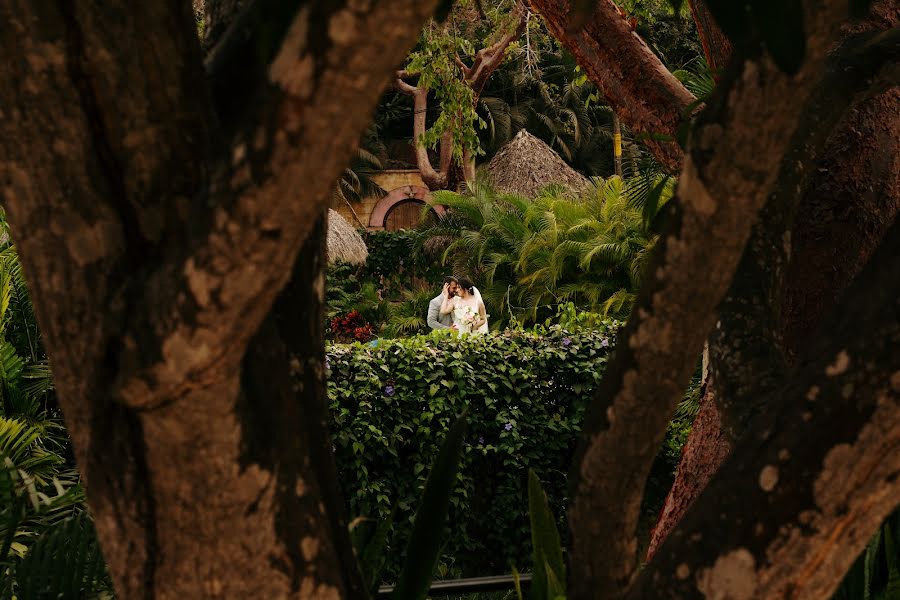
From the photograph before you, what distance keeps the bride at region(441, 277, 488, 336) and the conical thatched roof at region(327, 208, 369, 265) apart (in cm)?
717

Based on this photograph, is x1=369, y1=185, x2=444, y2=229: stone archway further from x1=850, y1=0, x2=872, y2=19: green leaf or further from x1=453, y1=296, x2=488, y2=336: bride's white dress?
x1=850, y1=0, x2=872, y2=19: green leaf

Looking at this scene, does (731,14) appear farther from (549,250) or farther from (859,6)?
(549,250)

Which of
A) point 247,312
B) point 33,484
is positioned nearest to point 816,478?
point 247,312

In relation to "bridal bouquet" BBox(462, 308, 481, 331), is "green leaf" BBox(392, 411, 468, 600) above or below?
above

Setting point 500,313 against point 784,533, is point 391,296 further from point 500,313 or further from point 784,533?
point 784,533

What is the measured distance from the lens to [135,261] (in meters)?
1.05

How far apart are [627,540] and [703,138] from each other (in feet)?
2.15

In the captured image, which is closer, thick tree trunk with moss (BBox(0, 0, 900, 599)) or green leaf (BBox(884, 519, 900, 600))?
thick tree trunk with moss (BBox(0, 0, 900, 599))

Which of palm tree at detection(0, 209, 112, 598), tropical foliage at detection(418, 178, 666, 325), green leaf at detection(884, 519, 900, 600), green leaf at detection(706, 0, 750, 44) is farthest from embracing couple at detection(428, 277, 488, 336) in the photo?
green leaf at detection(706, 0, 750, 44)

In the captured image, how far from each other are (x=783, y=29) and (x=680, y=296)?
0.39 m

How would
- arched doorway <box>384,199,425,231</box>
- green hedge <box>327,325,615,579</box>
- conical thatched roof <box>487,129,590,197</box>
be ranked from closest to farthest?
green hedge <box>327,325,615,579</box>
conical thatched roof <box>487,129,590,197</box>
arched doorway <box>384,199,425,231</box>

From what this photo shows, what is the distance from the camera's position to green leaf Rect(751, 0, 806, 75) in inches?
32.7

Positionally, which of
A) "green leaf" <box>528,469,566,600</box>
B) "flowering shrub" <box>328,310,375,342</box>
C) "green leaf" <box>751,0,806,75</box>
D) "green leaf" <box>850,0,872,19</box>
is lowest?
"flowering shrub" <box>328,310,375,342</box>

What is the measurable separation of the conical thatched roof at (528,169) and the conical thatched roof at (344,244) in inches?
139
